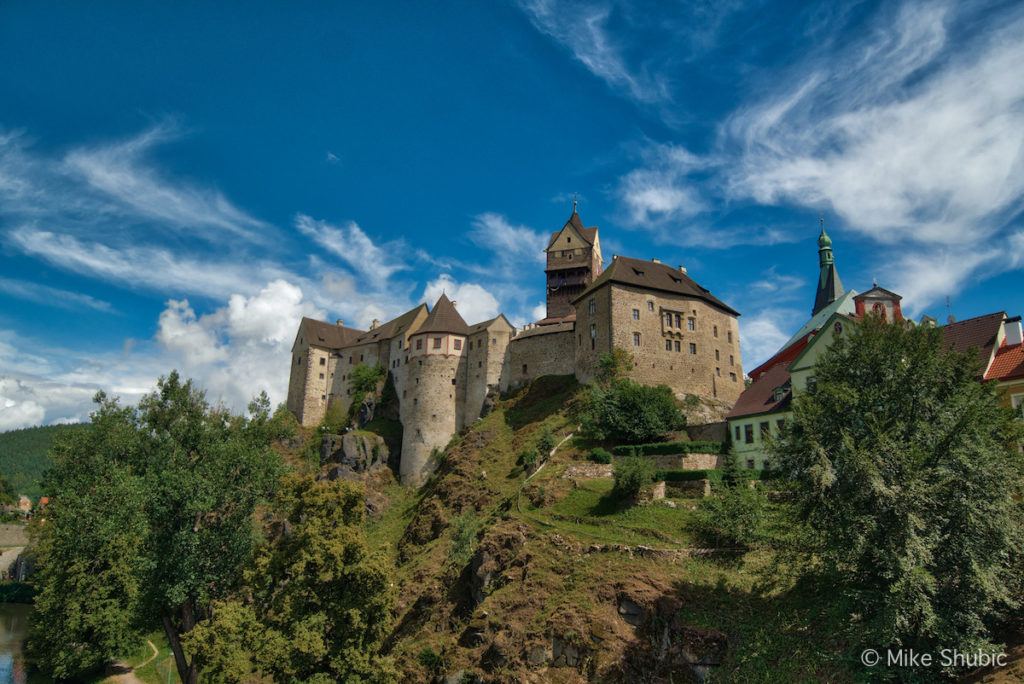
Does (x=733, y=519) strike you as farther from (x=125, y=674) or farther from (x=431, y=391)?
(x=431, y=391)

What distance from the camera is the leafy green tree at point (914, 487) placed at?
20.2 m

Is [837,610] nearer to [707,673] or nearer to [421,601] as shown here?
[707,673]

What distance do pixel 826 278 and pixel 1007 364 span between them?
4989 cm

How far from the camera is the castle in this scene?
5866 centimetres

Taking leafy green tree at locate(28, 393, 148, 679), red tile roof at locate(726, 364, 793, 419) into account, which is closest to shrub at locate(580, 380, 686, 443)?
red tile roof at locate(726, 364, 793, 419)

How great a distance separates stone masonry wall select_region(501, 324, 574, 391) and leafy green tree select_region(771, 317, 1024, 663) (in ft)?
128

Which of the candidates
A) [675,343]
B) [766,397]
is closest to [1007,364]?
[766,397]

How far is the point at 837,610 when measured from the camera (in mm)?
22578

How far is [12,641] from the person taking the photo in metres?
49.7

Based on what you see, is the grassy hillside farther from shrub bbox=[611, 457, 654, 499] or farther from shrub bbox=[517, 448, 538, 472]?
shrub bbox=[517, 448, 538, 472]

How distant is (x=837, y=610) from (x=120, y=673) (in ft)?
130

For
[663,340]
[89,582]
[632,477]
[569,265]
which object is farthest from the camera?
[569,265]

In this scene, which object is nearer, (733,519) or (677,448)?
(733,519)

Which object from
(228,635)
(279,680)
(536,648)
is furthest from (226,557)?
(536,648)
